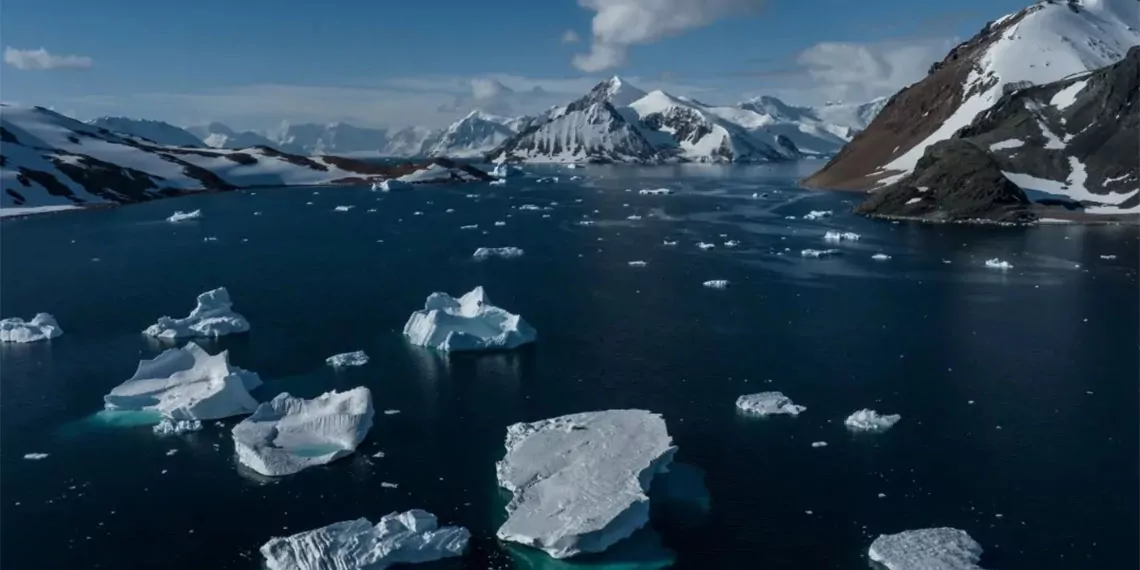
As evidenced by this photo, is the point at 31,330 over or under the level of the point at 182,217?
under

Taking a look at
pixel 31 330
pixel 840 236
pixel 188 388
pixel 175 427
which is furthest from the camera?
pixel 840 236

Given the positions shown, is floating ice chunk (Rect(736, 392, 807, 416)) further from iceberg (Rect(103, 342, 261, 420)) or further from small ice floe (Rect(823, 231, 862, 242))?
small ice floe (Rect(823, 231, 862, 242))

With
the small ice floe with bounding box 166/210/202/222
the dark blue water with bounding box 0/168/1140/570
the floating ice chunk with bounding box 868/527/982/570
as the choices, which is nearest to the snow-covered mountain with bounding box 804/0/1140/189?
the dark blue water with bounding box 0/168/1140/570

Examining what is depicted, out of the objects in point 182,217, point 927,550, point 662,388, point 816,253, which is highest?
point 816,253

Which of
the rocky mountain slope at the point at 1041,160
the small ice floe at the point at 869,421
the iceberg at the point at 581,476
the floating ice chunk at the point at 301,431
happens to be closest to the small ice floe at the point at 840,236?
the rocky mountain slope at the point at 1041,160

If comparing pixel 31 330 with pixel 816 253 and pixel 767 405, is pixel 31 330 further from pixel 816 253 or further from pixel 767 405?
pixel 816 253

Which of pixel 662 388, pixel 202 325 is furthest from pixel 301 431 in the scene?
pixel 202 325
